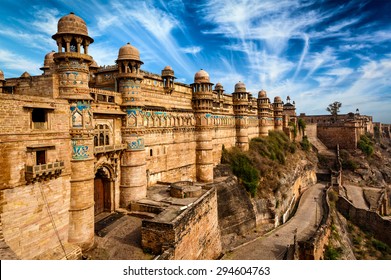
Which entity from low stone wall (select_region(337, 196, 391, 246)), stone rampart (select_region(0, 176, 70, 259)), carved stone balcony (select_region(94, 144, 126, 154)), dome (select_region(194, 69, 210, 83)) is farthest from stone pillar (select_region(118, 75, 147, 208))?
low stone wall (select_region(337, 196, 391, 246))

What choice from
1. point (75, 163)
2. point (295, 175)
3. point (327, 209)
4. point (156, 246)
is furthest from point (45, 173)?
point (295, 175)

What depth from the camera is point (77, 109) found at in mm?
12781

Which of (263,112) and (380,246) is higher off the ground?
(263,112)

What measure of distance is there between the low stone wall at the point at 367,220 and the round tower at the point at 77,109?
108 feet

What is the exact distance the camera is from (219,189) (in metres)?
25.9

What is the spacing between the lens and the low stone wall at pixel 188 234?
12281 mm

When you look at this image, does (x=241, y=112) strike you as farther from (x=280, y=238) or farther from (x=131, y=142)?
(x=131, y=142)

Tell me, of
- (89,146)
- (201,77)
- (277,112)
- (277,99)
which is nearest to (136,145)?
(89,146)

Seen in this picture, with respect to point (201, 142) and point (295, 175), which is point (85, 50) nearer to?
point (201, 142)

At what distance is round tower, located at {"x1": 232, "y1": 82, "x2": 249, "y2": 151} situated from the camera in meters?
37.3

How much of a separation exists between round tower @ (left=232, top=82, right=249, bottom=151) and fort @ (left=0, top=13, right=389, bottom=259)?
10706 millimetres

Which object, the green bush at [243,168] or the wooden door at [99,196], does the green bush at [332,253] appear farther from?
the wooden door at [99,196]

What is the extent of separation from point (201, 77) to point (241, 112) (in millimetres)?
12780

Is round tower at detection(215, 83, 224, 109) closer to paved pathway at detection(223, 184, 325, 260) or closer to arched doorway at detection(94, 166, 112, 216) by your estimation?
paved pathway at detection(223, 184, 325, 260)
